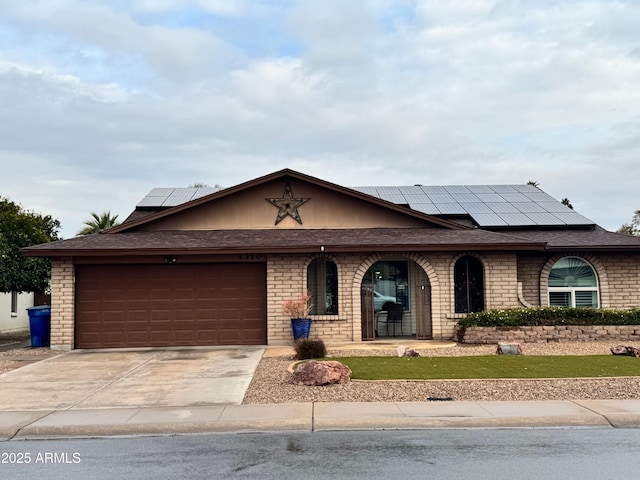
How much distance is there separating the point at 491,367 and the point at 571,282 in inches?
309

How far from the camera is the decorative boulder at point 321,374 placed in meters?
10.4

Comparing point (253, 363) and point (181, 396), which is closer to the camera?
point (181, 396)

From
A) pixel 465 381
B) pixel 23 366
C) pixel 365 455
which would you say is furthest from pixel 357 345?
pixel 365 455

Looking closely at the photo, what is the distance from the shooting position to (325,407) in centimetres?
888

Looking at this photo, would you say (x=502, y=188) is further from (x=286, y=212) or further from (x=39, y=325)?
(x=39, y=325)

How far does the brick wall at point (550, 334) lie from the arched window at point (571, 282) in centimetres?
234

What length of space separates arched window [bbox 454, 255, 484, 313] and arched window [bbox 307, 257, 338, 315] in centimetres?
354

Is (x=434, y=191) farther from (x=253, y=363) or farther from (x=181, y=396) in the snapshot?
(x=181, y=396)

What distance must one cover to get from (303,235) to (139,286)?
15.7 feet

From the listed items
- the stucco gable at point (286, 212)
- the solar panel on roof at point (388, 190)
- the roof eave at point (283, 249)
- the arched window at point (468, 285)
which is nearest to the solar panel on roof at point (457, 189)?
the solar panel on roof at point (388, 190)

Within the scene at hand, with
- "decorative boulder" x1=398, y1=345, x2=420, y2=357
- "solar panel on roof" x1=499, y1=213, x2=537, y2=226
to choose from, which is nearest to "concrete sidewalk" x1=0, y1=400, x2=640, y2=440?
"decorative boulder" x1=398, y1=345, x2=420, y2=357

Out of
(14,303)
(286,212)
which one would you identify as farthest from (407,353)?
(14,303)

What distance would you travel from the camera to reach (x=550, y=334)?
1575 cm

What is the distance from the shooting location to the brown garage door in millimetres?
16359
